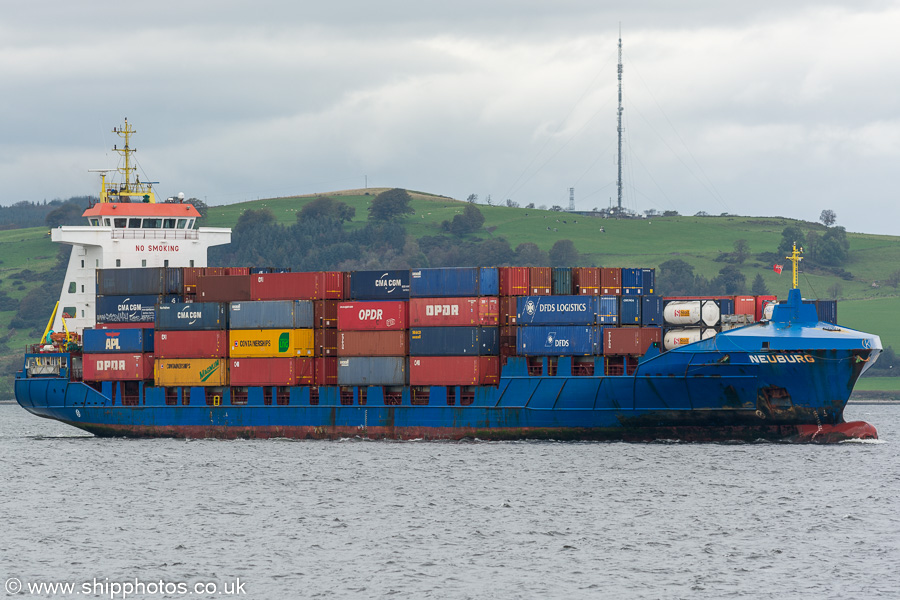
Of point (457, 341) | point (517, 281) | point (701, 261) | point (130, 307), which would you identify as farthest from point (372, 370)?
point (701, 261)

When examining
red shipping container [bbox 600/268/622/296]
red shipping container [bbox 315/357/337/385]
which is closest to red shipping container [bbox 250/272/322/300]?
red shipping container [bbox 315/357/337/385]

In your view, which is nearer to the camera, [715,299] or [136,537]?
[136,537]

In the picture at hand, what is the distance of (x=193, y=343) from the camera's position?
59.4 metres

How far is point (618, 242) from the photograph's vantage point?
18688cm

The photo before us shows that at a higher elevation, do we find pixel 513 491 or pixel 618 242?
pixel 618 242

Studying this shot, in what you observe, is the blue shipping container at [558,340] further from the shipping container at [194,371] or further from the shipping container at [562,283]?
the shipping container at [194,371]

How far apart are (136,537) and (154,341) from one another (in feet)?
81.3

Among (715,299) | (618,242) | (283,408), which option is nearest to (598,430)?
(715,299)

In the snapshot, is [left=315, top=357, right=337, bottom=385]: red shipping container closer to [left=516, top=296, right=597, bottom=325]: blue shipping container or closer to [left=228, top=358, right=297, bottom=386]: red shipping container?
[left=228, top=358, right=297, bottom=386]: red shipping container

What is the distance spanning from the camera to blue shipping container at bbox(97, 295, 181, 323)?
61.0 metres

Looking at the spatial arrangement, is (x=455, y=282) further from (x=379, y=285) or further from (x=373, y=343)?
(x=373, y=343)

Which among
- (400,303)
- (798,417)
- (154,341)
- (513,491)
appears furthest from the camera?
(154,341)

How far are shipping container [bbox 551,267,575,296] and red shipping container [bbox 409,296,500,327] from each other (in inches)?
79.3

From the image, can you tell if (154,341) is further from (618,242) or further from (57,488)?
(618,242)
